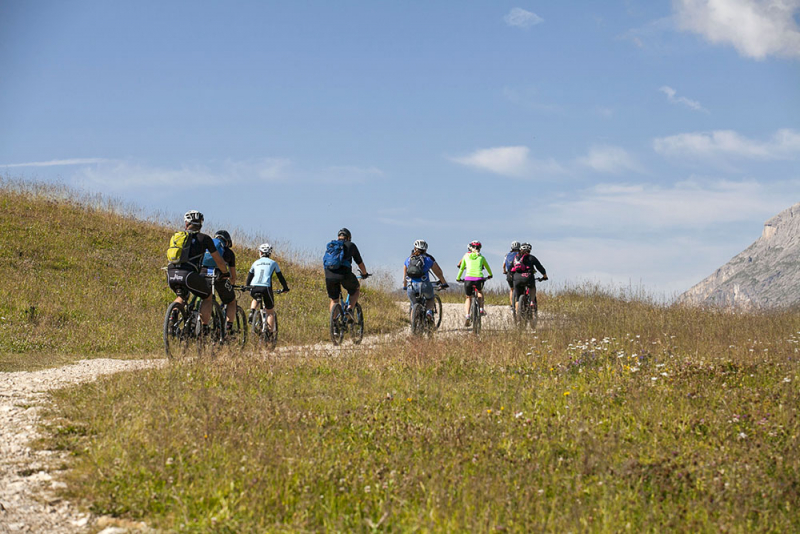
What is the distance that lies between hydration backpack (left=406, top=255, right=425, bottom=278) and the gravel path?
760 centimetres

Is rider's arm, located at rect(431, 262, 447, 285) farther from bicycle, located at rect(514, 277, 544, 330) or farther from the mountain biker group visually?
bicycle, located at rect(514, 277, 544, 330)

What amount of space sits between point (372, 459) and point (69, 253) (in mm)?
20849

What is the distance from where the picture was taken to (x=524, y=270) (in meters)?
16.4

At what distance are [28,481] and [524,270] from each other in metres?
12.6

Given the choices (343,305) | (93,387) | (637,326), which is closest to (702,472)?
(93,387)

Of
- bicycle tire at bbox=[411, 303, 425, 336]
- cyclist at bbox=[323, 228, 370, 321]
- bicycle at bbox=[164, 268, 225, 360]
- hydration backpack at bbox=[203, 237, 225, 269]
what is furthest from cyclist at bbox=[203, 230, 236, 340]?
bicycle tire at bbox=[411, 303, 425, 336]

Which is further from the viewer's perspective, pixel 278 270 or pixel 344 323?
pixel 344 323

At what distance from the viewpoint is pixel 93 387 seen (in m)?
8.40

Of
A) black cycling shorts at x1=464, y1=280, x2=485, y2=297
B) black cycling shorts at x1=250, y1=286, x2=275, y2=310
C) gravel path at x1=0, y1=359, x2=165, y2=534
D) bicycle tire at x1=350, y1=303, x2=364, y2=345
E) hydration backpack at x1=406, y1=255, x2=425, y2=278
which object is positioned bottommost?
gravel path at x1=0, y1=359, x2=165, y2=534

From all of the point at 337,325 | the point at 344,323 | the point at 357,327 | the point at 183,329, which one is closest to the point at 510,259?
the point at 357,327

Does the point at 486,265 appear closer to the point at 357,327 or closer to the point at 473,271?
the point at 473,271

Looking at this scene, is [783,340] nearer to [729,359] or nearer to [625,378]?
[729,359]

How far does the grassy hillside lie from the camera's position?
1463 centimetres

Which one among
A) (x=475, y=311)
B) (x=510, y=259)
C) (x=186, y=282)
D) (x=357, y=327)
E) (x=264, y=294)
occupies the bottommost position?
(x=357, y=327)
